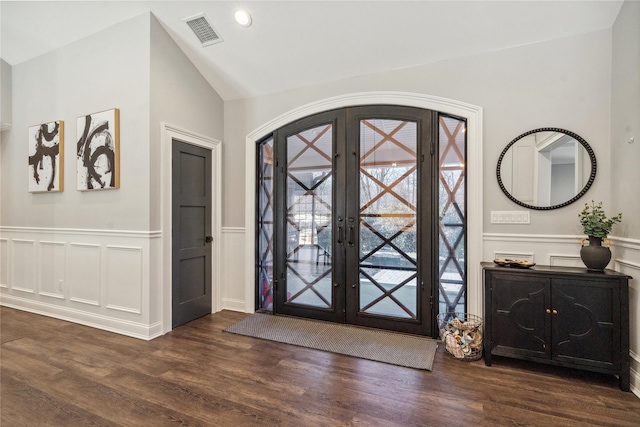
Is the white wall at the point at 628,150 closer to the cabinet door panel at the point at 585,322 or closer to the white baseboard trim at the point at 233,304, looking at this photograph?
the cabinet door panel at the point at 585,322

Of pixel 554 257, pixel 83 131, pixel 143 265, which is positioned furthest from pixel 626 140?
pixel 83 131

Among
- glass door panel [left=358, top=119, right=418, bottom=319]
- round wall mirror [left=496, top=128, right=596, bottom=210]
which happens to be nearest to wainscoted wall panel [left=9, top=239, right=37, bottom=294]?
glass door panel [left=358, top=119, right=418, bottom=319]

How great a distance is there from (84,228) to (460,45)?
13.9 ft

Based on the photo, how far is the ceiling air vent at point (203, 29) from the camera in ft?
9.70

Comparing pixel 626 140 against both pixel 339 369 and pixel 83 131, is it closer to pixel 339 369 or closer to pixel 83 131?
pixel 339 369

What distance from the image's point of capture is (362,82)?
10.8 feet

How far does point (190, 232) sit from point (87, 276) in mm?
1195

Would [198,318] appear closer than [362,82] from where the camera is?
No

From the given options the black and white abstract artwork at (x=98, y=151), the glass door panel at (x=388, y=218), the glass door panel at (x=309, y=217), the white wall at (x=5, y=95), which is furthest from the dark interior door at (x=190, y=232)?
the white wall at (x=5, y=95)

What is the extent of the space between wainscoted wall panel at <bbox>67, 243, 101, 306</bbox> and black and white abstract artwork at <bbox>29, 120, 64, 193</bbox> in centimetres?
78

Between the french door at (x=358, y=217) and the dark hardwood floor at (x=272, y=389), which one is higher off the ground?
the french door at (x=358, y=217)

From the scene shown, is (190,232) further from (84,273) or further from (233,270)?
(84,273)

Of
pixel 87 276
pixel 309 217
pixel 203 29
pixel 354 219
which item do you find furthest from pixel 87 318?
pixel 203 29

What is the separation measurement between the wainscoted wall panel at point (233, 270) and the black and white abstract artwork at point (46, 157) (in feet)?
6.40
